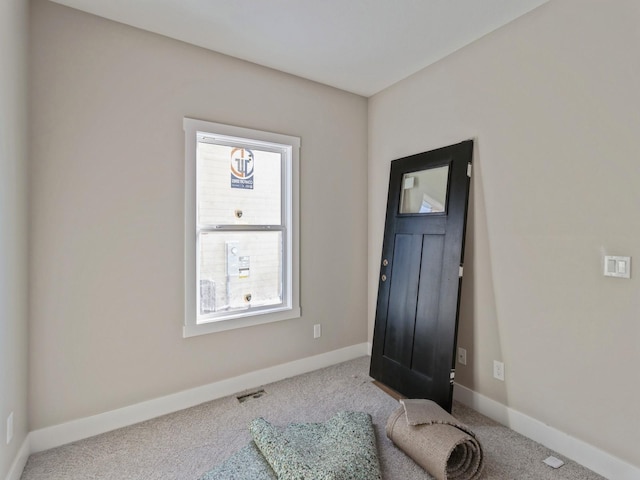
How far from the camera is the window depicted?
2.51 metres

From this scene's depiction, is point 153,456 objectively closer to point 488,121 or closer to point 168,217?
point 168,217

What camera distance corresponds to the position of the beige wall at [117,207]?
2035 millimetres

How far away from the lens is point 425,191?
2.76 metres

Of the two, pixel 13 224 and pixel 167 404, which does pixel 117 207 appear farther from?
pixel 167 404

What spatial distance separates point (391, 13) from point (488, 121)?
0.99 metres

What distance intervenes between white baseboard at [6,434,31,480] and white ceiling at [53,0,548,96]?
263 centimetres

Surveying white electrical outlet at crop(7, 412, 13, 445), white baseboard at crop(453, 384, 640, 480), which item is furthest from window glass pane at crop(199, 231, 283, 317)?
white baseboard at crop(453, 384, 640, 480)

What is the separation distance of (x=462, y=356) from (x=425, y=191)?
133 centimetres

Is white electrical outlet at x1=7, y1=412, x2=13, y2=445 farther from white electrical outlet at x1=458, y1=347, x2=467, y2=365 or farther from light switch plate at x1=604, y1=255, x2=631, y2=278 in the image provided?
light switch plate at x1=604, y1=255, x2=631, y2=278

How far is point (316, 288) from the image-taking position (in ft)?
10.3

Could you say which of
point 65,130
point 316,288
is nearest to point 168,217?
→ point 65,130

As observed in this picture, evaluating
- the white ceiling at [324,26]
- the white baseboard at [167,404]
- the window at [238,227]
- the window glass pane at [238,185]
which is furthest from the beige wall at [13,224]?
the window glass pane at [238,185]

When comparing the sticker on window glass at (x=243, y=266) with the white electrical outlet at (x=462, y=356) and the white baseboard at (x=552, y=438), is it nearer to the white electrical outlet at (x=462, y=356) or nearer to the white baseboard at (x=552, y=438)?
the white electrical outlet at (x=462, y=356)

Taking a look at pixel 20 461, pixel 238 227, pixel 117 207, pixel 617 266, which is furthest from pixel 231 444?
pixel 617 266
